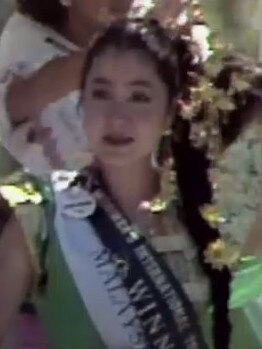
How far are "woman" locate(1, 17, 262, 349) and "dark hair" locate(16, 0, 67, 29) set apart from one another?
10 centimetres

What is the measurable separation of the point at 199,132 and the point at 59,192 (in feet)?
0.36

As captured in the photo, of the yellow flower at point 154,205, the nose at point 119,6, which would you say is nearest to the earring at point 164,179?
the yellow flower at point 154,205

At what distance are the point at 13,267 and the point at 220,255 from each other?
0.15 metres

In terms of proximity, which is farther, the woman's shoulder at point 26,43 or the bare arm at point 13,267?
the woman's shoulder at point 26,43

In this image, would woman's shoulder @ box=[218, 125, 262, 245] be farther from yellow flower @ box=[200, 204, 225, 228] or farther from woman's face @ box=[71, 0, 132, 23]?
woman's face @ box=[71, 0, 132, 23]

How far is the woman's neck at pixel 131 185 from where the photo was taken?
0.86m

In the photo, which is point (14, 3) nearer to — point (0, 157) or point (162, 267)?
point (0, 157)

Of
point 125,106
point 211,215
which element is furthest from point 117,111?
point 211,215

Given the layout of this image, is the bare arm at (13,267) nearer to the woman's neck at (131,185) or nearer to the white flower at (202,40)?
the woman's neck at (131,185)

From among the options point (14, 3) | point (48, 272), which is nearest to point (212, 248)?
point (48, 272)

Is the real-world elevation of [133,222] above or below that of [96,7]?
below

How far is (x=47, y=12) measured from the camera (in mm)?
943

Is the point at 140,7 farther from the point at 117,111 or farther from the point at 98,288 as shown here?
the point at 98,288

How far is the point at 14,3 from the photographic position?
981 mm
